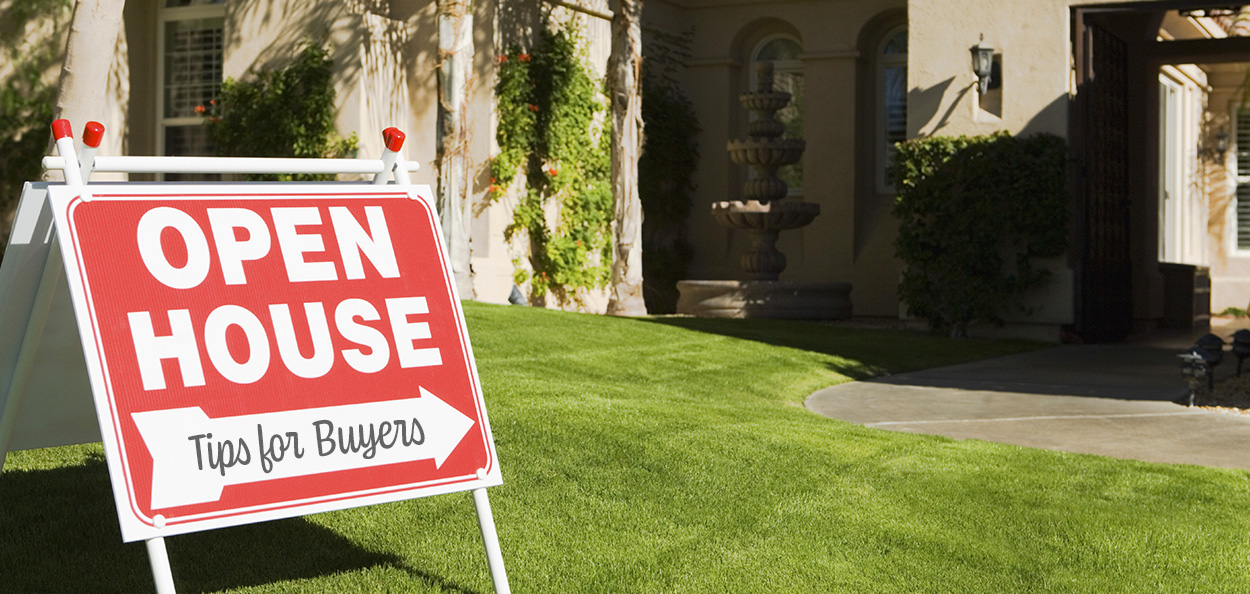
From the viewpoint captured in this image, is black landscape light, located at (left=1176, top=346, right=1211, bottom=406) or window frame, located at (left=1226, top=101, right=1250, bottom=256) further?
window frame, located at (left=1226, top=101, right=1250, bottom=256)

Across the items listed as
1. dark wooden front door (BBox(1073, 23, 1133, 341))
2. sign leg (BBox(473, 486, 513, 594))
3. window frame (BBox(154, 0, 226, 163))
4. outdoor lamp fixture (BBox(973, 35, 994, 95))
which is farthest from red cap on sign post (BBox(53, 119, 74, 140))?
window frame (BBox(154, 0, 226, 163))

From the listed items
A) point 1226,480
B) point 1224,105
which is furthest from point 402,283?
point 1224,105

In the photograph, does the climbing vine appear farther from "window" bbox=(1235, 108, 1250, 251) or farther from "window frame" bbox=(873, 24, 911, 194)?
"window" bbox=(1235, 108, 1250, 251)

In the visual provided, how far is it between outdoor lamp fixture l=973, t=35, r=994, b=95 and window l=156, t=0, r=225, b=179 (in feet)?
26.0

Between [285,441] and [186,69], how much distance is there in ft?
38.5

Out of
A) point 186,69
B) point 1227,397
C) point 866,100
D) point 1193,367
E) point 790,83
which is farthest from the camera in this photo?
point 790,83

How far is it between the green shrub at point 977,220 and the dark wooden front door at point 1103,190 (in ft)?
1.59

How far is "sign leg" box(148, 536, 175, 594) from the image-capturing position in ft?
7.60

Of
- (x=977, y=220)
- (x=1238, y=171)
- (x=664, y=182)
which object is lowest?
(x=977, y=220)

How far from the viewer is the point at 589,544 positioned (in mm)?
3500

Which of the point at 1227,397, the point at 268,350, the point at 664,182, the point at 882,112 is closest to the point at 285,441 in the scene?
the point at 268,350

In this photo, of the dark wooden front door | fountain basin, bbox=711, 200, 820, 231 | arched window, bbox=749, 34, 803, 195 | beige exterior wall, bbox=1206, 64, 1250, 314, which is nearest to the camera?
the dark wooden front door

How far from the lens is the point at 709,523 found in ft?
12.3

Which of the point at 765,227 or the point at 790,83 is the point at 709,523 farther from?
the point at 790,83
